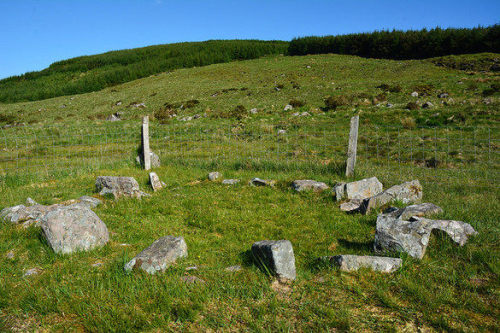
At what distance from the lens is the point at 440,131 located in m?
14.5

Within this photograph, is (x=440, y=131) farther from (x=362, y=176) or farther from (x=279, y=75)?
(x=279, y=75)

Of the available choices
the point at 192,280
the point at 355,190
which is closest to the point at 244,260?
the point at 192,280

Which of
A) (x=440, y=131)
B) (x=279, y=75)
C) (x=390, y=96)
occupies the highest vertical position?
(x=279, y=75)

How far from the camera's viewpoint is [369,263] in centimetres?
402

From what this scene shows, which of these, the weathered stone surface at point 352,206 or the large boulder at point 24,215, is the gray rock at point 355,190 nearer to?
the weathered stone surface at point 352,206

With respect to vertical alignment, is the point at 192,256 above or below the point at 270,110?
below

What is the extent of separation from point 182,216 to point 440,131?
13.1m

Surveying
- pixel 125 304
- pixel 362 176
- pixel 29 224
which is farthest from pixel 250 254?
pixel 362 176

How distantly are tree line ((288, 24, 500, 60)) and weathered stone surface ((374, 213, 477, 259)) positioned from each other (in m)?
53.9

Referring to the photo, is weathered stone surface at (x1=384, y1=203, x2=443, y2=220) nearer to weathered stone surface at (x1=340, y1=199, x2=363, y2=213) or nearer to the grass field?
the grass field

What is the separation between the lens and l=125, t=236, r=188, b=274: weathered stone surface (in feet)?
13.2

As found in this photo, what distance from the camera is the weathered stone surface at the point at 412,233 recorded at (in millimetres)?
4355

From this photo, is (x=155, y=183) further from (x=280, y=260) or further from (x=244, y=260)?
(x=280, y=260)

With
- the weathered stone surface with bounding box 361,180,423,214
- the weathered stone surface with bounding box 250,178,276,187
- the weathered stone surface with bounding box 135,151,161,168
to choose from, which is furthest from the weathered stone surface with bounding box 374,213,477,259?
the weathered stone surface with bounding box 135,151,161,168
